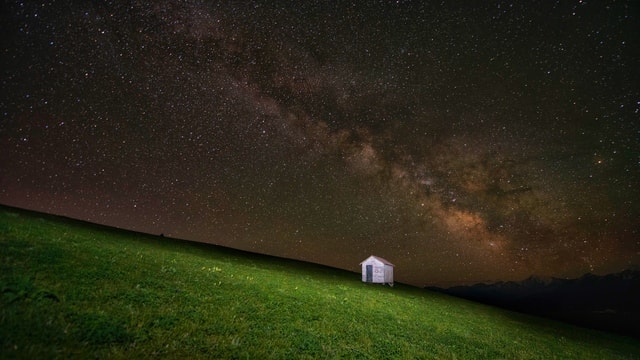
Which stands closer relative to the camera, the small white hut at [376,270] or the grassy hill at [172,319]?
the grassy hill at [172,319]

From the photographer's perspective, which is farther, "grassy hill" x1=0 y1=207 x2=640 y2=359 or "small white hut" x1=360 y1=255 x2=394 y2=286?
"small white hut" x1=360 y1=255 x2=394 y2=286

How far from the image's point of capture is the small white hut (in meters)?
52.7

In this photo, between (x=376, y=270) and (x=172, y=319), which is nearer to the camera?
(x=172, y=319)

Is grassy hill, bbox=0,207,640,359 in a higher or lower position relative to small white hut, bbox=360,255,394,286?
higher

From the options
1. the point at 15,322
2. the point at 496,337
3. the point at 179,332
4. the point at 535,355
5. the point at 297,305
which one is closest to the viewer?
the point at 15,322

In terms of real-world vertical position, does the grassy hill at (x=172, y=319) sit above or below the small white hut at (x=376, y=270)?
above

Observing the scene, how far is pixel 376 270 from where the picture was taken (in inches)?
2085

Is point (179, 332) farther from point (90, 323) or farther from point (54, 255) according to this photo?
point (54, 255)

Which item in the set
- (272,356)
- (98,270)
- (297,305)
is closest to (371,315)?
(297,305)

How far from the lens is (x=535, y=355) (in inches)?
921

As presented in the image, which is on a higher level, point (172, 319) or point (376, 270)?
point (172, 319)

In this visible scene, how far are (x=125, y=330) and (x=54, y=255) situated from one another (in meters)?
8.42

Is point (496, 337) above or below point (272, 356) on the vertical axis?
below

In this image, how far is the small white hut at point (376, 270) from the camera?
5266cm
